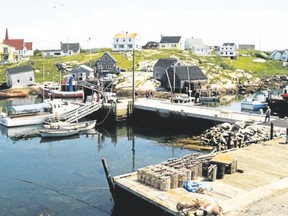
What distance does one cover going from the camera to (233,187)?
2091cm

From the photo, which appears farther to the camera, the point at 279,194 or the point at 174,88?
the point at 174,88

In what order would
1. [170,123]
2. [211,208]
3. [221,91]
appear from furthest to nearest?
[221,91] → [170,123] → [211,208]

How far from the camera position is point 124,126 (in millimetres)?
51312

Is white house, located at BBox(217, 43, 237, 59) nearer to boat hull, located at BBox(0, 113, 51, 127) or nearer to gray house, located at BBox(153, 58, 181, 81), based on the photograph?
gray house, located at BBox(153, 58, 181, 81)

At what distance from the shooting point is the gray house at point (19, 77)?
3708 inches

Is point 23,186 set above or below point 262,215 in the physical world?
below

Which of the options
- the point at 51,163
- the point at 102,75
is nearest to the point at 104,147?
the point at 51,163

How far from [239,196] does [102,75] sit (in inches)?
3296

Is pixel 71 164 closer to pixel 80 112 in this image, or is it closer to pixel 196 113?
pixel 196 113

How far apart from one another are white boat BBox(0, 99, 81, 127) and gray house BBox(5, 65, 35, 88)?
1656 inches

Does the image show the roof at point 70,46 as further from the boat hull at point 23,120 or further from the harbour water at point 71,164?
the harbour water at point 71,164

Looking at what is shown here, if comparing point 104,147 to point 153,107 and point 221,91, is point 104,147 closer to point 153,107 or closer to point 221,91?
point 153,107

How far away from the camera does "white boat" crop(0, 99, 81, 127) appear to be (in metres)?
51.0

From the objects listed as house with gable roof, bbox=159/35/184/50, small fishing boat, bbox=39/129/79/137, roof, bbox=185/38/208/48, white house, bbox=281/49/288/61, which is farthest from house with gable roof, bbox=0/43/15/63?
white house, bbox=281/49/288/61
